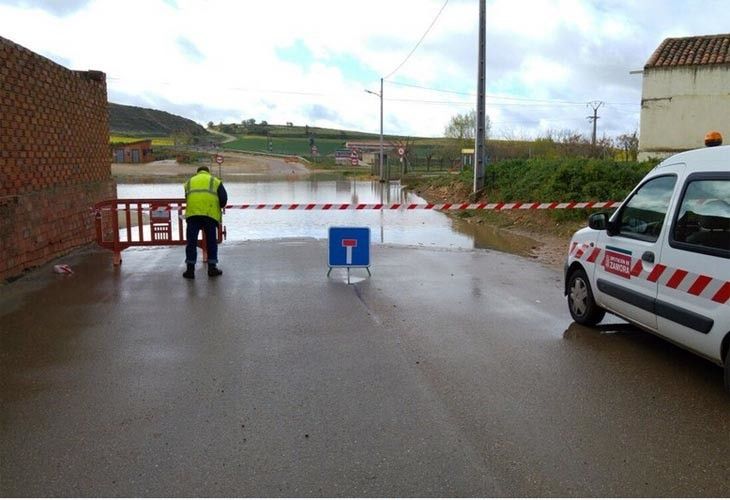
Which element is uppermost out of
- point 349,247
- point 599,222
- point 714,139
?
point 714,139

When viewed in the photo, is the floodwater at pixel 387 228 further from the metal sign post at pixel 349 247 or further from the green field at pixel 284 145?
the green field at pixel 284 145

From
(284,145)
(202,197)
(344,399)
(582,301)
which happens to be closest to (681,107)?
(582,301)

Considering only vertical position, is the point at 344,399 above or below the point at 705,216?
below

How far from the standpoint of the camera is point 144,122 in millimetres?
163125

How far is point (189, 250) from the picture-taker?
9609 mm

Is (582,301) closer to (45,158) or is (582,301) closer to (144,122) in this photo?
(45,158)

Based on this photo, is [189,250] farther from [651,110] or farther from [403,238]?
[651,110]

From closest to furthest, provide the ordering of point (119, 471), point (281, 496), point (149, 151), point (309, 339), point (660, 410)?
point (281, 496), point (119, 471), point (660, 410), point (309, 339), point (149, 151)

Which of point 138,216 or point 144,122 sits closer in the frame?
point 138,216

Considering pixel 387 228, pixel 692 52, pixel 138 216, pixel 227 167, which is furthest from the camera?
pixel 227 167

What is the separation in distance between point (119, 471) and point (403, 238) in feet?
38.2

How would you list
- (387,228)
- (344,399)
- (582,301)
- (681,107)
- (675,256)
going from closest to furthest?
(344,399), (675,256), (582,301), (387,228), (681,107)

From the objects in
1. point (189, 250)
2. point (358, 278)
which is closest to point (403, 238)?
point (358, 278)

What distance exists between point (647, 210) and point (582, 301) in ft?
4.71
